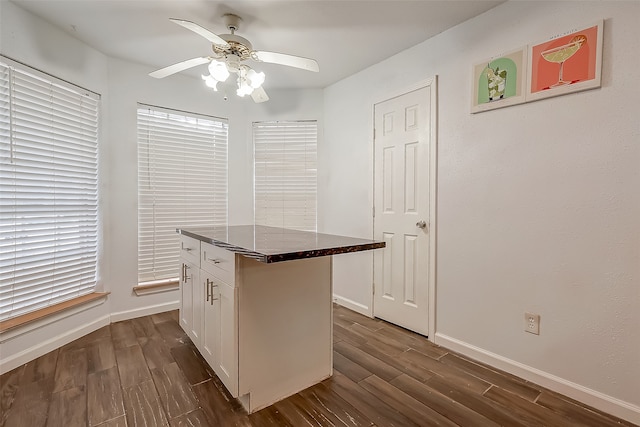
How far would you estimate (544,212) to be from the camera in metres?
1.83

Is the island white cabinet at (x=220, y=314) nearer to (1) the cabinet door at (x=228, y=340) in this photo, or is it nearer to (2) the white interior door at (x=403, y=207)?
(1) the cabinet door at (x=228, y=340)

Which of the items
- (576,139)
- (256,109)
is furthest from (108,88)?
(576,139)

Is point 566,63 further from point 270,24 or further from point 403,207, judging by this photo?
point 270,24

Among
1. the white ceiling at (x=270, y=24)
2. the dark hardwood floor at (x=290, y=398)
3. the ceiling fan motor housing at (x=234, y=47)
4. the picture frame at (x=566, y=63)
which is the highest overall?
the white ceiling at (x=270, y=24)

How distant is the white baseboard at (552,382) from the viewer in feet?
5.11

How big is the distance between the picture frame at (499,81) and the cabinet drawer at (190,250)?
2.19 metres

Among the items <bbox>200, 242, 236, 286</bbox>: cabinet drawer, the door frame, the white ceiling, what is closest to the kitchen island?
<bbox>200, 242, 236, 286</bbox>: cabinet drawer

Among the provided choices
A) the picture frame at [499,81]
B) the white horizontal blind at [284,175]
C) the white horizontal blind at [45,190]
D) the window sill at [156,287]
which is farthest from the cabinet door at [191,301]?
the picture frame at [499,81]

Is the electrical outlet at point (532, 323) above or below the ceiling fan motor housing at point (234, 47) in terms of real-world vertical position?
below

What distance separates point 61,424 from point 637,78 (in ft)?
11.1

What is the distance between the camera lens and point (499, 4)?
6.54 feet

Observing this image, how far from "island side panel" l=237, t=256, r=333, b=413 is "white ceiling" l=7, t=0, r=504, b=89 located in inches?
67.8

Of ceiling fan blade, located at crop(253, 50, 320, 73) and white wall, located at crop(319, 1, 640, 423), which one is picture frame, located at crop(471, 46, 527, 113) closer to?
white wall, located at crop(319, 1, 640, 423)

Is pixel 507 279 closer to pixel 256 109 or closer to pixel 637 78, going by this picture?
pixel 637 78
